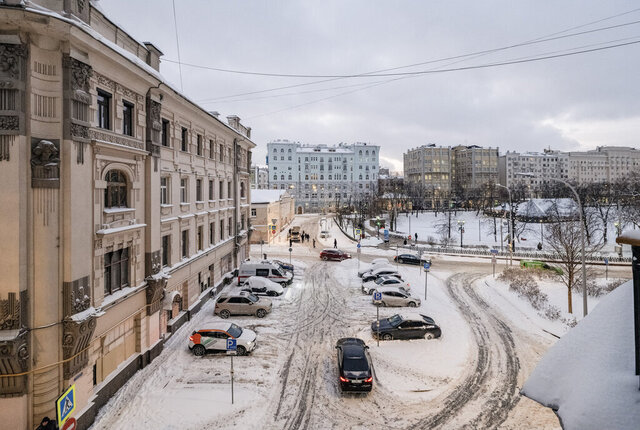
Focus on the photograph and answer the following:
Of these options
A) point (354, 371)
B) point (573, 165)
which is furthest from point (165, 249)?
point (573, 165)

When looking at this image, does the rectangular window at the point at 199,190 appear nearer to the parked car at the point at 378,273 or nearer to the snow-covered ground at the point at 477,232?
the parked car at the point at 378,273

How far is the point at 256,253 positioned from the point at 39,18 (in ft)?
115

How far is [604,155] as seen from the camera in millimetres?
171375

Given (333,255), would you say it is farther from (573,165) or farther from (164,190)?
(573,165)

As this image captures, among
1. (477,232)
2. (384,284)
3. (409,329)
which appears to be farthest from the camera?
(477,232)

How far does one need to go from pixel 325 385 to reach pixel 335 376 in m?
0.76

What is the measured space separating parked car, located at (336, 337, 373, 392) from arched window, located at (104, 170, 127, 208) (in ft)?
33.6

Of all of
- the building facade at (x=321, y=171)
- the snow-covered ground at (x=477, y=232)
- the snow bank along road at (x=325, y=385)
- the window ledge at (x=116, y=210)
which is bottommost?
the snow bank along road at (x=325, y=385)

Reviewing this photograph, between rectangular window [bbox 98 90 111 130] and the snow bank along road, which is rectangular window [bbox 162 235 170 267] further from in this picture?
rectangular window [bbox 98 90 111 130]

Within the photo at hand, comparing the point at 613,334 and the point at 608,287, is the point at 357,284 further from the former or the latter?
the point at 613,334

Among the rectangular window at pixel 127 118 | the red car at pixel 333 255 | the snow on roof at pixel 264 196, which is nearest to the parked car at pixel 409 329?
the rectangular window at pixel 127 118

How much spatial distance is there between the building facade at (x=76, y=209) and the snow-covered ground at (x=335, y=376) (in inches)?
76.9

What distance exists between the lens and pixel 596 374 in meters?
3.38

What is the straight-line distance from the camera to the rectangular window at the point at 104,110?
39.7 feet
